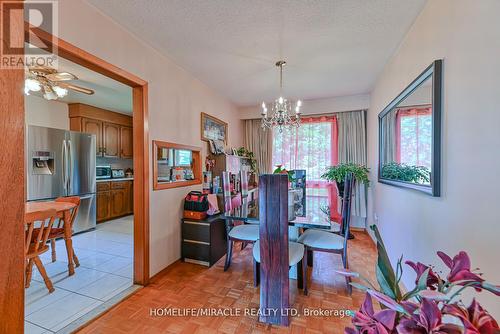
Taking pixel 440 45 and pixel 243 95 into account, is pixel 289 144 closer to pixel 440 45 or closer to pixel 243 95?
pixel 243 95

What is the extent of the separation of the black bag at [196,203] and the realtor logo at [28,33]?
6.24ft

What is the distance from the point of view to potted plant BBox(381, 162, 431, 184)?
171 centimetres

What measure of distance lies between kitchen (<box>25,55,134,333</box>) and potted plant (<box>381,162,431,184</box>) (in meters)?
2.89

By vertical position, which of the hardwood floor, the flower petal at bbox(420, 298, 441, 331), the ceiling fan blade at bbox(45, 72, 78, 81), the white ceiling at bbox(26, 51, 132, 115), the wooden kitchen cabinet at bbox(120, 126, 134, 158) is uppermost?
the white ceiling at bbox(26, 51, 132, 115)

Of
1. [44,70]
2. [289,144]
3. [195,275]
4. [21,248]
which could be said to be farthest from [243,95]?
[21,248]

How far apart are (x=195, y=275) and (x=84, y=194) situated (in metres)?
3.08

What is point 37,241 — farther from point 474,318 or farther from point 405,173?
point 405,173

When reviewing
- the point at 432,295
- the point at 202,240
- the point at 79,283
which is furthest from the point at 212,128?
the point at 432,295

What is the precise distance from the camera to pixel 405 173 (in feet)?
6.91

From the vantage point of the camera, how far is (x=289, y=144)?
4559 millimetres

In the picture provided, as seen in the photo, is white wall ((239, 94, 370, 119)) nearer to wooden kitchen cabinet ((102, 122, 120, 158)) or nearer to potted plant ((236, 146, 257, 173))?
potted plant ((236, 146, 257, 173))

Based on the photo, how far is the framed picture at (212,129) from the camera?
3.37 metres

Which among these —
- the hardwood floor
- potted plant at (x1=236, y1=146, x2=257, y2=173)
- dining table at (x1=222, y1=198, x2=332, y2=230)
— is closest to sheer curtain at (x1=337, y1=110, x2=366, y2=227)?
potted plant at (x1=236, y1=146, x2=257, y2=173)

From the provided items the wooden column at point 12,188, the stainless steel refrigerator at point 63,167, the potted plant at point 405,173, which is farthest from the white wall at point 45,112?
the potted plant at point 405,173
